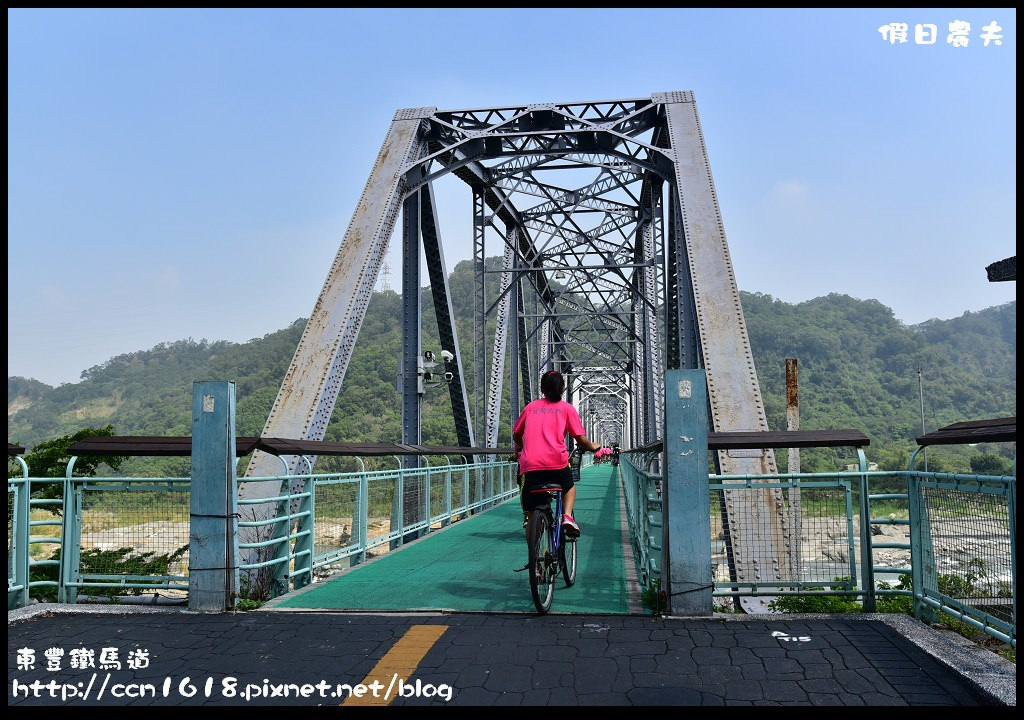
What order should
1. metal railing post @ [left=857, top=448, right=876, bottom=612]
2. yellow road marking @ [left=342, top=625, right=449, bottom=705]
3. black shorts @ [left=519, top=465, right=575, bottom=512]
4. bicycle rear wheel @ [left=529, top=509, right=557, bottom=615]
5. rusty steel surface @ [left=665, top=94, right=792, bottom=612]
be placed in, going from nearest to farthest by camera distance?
1. yellow road marking @ [left=342, top=625, right=449, bottom=705]
2. bicycle rear wheel @ [left=529, top=509, right=557, bottom=615]
3. metal railing post @ [left=857, top=448, right=876, bottom=612]
4. black shorts @ [left=519, top=465, right=575, bottom=512]
5. rusty steel surface @ [left=665, top=94, right=792, bottom=612]

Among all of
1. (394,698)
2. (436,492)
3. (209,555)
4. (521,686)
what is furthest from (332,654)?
(436,492)

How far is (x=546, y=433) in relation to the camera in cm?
518

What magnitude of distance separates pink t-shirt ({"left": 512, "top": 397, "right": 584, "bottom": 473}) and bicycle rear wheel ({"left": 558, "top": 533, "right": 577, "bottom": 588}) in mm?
540

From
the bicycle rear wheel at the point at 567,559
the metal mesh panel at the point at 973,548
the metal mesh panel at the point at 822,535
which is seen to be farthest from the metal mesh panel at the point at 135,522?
the metal mesh panel at the point at 973,548

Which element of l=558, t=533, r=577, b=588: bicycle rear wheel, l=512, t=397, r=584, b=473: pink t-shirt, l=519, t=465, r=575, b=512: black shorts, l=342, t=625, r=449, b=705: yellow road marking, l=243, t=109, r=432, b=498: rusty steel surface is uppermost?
l=243, t=109, r=432, b=498: rusty steel surface

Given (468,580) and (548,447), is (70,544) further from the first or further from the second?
(548,447)

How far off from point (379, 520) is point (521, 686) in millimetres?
5344

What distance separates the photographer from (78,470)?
32.8ft

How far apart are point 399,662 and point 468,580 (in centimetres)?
284

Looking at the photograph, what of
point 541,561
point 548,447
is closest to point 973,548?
point 541,561

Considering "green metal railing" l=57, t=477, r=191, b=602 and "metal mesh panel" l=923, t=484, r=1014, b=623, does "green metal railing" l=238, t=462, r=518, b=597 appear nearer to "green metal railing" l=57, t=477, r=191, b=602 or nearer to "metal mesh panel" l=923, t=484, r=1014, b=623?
"green metal railing" l=57, t=477, r=191, b=602

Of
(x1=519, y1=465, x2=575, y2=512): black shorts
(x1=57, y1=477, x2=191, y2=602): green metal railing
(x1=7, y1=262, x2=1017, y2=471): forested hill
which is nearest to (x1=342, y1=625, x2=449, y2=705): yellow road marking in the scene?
(x1=519, y1=465, x2=575, y2=512): black shorts

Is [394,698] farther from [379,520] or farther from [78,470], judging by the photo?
[78,470]

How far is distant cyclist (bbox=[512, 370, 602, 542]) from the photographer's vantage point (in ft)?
16.9
